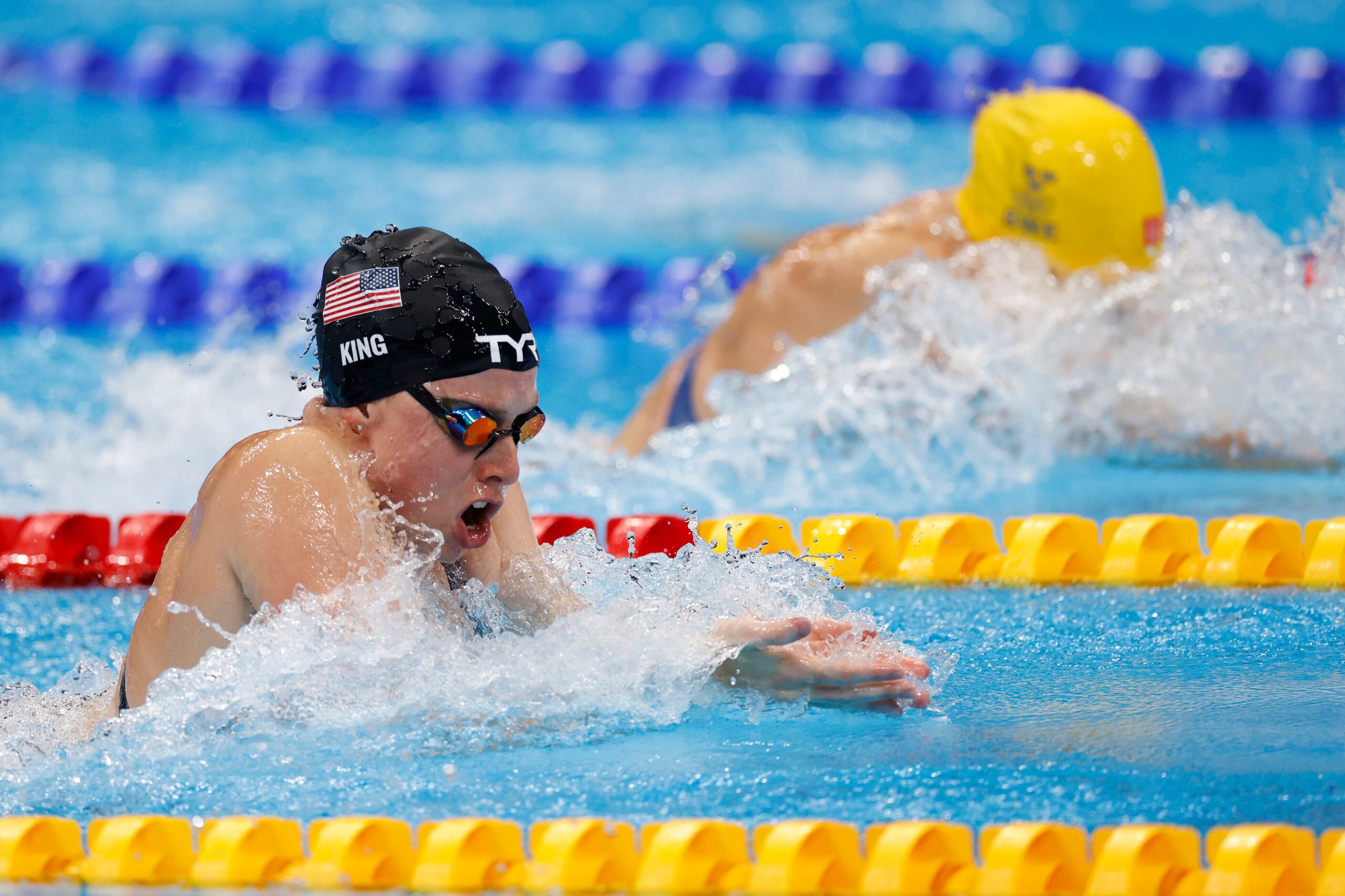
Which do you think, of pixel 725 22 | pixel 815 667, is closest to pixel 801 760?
pixel 815 667

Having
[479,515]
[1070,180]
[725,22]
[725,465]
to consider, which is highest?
[725,22]

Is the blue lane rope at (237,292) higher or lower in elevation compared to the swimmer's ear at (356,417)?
higher

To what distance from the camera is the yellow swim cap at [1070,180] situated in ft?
13.7

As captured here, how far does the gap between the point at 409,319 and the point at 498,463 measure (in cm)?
22

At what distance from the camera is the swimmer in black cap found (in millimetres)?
2059

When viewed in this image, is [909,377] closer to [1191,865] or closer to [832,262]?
[832,262]

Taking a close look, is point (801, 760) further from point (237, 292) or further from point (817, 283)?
point (237, 292)

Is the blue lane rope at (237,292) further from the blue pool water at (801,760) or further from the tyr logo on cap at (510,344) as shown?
the tyr logo on cap at (510,344)

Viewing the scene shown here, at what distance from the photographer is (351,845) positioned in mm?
1837

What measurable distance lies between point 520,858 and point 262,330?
14.9ft

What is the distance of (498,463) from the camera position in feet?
6.98

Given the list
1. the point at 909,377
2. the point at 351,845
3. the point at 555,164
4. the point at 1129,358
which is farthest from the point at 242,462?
the point at 555,164

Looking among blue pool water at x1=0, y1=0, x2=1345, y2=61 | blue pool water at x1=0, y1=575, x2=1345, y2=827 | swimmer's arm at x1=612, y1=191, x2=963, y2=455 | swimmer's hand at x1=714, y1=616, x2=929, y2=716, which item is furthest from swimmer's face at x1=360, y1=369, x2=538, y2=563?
blue pool water at x1=0, y1=0, x2=1345, y2=61

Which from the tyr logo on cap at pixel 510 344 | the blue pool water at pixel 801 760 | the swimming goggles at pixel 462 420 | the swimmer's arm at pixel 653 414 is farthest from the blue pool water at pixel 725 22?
the swimming goggles at pixel 462 420
